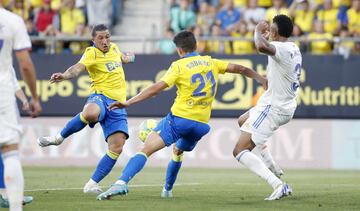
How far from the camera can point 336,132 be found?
24047 mm

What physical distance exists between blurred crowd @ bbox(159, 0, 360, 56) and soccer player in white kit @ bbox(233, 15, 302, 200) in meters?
10.5

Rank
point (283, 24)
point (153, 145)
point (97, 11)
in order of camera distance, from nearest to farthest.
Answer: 1. point (153, 145)
2. point (283, 24)
3. point (97, 11)

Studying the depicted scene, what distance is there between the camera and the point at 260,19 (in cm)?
2481

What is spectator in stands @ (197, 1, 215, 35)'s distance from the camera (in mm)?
25553

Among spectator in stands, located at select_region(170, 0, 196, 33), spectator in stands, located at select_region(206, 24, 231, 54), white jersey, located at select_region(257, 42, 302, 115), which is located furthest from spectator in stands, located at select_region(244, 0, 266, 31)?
white jersey, located at select_region(257, 42, 302, 115)

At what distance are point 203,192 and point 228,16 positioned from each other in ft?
37.8

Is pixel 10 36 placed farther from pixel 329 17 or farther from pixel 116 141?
pixel 329 17

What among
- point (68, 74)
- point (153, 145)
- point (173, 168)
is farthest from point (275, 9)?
point (153, 145)

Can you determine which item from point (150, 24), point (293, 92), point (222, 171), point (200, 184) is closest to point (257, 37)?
point (293, 92)

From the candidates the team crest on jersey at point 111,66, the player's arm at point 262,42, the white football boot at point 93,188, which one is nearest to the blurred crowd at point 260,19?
the team crest on jersey at point 111,66

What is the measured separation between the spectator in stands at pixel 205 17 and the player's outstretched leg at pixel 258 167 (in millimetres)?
A: 12347

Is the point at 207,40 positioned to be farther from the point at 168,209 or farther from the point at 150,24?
the point at 168,209

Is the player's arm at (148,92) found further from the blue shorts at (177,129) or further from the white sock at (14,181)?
the white sock at (14,181)

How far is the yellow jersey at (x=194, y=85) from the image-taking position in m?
12.9
